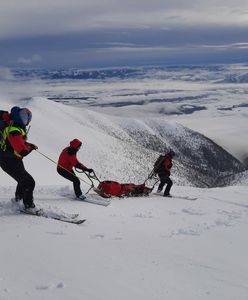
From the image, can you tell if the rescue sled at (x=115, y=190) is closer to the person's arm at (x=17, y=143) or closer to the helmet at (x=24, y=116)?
the person's arm at (x=17, y=143)

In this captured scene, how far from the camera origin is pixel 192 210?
14.6 meters

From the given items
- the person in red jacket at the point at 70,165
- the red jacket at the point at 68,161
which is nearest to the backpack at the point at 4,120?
the person in red jacket at the point at 70,165

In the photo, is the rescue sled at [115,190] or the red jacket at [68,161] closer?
the red jacket at [68,161]

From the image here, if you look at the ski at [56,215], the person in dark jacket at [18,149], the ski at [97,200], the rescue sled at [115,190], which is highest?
the person in dark jacket at [18,149]

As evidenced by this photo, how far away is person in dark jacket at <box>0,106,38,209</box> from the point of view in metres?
10.9

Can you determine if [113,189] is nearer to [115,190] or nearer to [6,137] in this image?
[115,190]

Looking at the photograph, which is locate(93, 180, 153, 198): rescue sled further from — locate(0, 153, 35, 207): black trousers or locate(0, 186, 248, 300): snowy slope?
locate(0, 153, 35, 207): black trousers

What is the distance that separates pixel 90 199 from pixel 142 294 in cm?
776

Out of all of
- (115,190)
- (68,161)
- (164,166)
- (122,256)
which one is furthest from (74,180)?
(122,256)

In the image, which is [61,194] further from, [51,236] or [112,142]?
[112,142]

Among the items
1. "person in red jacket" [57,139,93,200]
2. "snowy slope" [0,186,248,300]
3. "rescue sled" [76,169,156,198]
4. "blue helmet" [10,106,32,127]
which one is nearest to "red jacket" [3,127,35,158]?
"blue helmet" [10,106,32,127]

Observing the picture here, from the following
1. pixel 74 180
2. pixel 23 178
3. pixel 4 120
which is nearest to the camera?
pixel 4 120

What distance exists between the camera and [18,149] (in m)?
10.9

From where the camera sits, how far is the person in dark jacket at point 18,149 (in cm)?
1086
